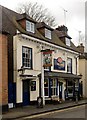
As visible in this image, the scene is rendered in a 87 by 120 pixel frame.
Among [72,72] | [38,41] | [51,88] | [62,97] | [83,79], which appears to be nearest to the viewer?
[38,41]

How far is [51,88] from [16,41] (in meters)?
7.10

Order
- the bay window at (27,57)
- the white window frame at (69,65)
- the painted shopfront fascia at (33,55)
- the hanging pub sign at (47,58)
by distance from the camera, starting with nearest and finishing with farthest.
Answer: the painted shopfront fascia at (33,55), the bay window at (27,57), the hanging pub sign at (47,58), the white window frame at (69,65)

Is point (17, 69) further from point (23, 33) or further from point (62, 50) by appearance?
point (62, 50)

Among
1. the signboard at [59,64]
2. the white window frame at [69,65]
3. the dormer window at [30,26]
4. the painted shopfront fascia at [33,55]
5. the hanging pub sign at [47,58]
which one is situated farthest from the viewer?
the white window frame at [69,65]

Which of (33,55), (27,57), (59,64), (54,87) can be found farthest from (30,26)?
(54,87)

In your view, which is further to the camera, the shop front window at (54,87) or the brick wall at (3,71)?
the shop front window at (54,87)

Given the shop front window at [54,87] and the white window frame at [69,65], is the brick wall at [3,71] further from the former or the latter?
the white window frame at [69,65]

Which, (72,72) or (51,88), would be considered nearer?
(51,88)

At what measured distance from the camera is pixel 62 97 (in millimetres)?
30109

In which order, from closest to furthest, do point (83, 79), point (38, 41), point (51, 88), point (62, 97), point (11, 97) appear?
point (11, 97)
point (38, 41)
point (51, 88)
point (62, 97)
point (83, 79)

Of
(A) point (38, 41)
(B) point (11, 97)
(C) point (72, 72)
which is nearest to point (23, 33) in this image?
(A) point (38, 41)

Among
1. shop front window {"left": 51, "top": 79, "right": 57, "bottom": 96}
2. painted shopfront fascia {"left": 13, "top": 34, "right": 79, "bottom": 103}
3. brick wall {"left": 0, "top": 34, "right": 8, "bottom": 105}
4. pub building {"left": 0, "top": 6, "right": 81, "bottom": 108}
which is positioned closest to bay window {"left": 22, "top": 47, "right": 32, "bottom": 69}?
pub building {"left": 0, "top": 6, "right": 81, "bottom": 108}

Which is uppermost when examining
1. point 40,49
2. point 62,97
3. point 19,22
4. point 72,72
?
point 19,22

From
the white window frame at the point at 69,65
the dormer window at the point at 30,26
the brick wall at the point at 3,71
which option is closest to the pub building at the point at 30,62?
the dormer window at the point at 30,26
